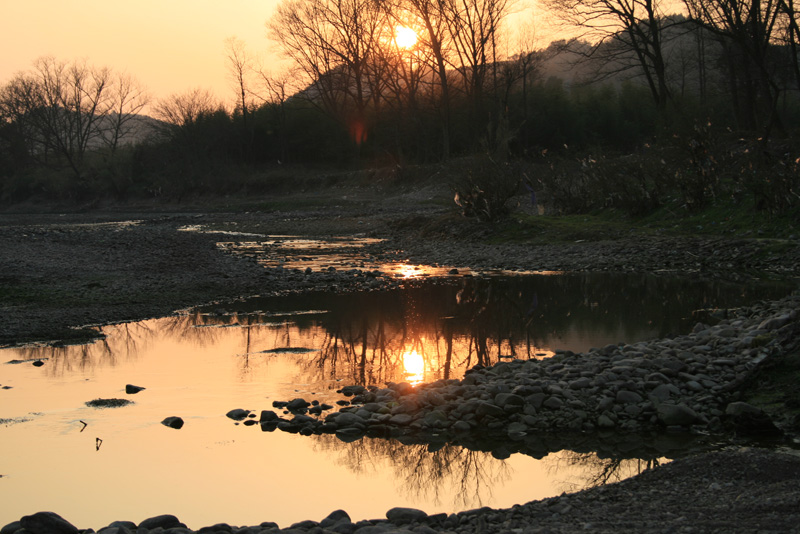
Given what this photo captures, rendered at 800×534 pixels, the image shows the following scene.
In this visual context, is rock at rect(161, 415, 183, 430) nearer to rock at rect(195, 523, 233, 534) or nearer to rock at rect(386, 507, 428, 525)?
rock at rect(195, 523, 233, 534)

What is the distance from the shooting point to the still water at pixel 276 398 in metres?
4.99

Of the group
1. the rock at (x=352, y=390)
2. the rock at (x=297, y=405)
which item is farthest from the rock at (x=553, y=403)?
the rock at (x=297, y=405)

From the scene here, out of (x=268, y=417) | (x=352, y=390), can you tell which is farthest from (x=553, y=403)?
(x=268, y=417)

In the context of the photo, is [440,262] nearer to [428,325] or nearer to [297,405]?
[428,325]

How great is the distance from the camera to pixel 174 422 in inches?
255

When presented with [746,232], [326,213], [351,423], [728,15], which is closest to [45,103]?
[326,213]

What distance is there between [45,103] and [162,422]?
6978 centimetres

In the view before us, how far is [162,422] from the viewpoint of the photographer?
21.4ft

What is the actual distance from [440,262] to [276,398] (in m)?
12.0

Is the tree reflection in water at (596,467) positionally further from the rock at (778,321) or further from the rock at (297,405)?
the rock at (778,321)

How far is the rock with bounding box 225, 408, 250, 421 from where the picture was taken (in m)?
6.65

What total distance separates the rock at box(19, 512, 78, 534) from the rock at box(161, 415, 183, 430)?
2396 millimetres

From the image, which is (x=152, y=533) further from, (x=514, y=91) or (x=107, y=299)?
(x=514, y=91)

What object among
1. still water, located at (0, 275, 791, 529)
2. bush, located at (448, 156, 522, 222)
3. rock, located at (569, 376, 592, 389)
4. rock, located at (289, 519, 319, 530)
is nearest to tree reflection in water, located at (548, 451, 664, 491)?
still water, located at (0, 275, 791, 529)
